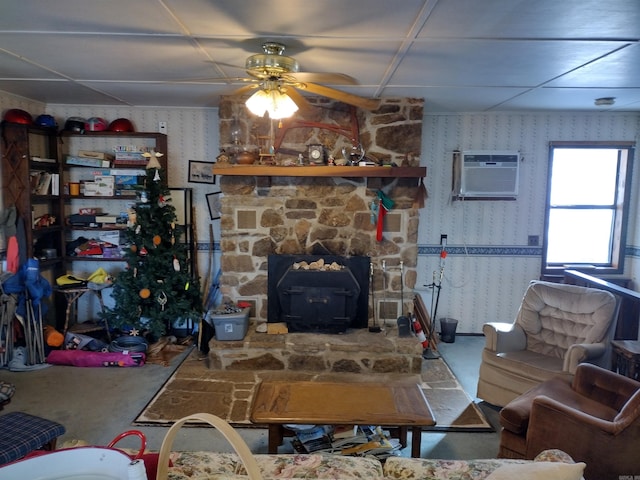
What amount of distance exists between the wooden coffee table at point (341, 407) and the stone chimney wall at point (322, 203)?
1683mm

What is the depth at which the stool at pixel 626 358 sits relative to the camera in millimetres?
2957

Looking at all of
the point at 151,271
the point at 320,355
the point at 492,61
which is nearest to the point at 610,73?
the point at 492,61

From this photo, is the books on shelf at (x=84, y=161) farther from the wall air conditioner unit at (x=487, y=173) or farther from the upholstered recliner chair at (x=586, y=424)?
the upholstered recliner chair at (x=586, y=424)

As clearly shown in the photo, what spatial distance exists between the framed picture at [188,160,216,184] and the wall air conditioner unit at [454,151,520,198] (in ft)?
8.72

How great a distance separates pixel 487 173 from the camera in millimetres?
4801

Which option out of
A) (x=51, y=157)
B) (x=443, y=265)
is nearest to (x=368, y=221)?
(x=443, y=265)

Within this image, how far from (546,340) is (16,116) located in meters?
4.94

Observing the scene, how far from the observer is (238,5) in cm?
195

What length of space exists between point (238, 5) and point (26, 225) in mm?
3385

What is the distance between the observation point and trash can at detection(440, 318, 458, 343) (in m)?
4.83

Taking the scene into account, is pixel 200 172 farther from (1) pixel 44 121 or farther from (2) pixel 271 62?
(2) pixel 271 62

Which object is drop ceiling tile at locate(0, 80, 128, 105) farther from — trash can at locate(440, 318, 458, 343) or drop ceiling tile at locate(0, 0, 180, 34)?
trash can at locate(440, 318, 458, 343)

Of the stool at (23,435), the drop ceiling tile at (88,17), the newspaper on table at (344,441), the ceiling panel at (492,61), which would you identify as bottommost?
the newspaper on table at (344,441)

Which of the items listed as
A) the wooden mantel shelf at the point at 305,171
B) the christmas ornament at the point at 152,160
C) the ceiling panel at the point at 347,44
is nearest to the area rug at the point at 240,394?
the wooden mantel shelf at the point at 305,171
